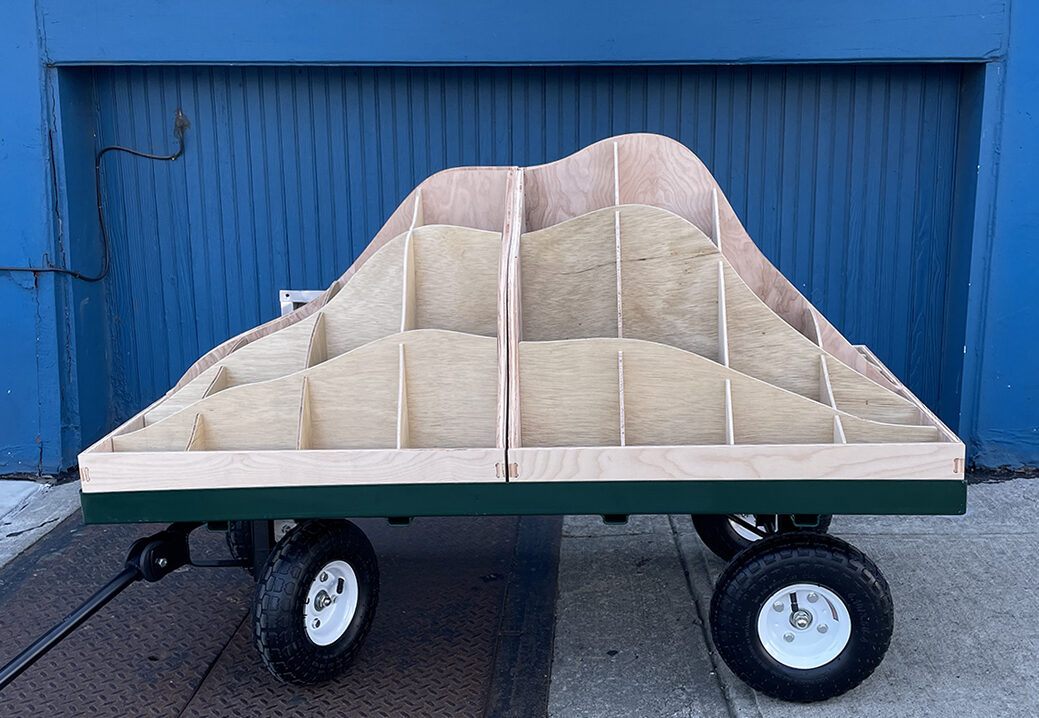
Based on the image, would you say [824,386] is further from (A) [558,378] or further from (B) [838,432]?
(A) [558,378]

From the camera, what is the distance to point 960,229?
6156 millimetres

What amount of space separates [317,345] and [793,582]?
222 centimetres

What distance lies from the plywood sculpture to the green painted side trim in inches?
1.6

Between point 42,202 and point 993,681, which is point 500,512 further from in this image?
point 42,202

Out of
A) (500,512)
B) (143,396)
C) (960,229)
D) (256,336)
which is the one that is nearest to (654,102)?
(960,229)

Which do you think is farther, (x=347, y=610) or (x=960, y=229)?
(x=960, y=229)

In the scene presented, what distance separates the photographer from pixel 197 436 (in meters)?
3.62

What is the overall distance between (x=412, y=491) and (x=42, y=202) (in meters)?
4.06

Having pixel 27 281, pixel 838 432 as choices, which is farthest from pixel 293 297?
pixel 838 432

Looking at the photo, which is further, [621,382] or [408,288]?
[408,288]

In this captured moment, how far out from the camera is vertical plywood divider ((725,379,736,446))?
349 centimetres

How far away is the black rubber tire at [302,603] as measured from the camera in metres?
3.58

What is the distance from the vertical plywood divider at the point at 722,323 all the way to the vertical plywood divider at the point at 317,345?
1.73 metres

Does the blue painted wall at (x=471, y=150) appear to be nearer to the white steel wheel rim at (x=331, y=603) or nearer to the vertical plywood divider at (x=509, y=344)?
the vertical plywood divider at (x=509, y=344)
